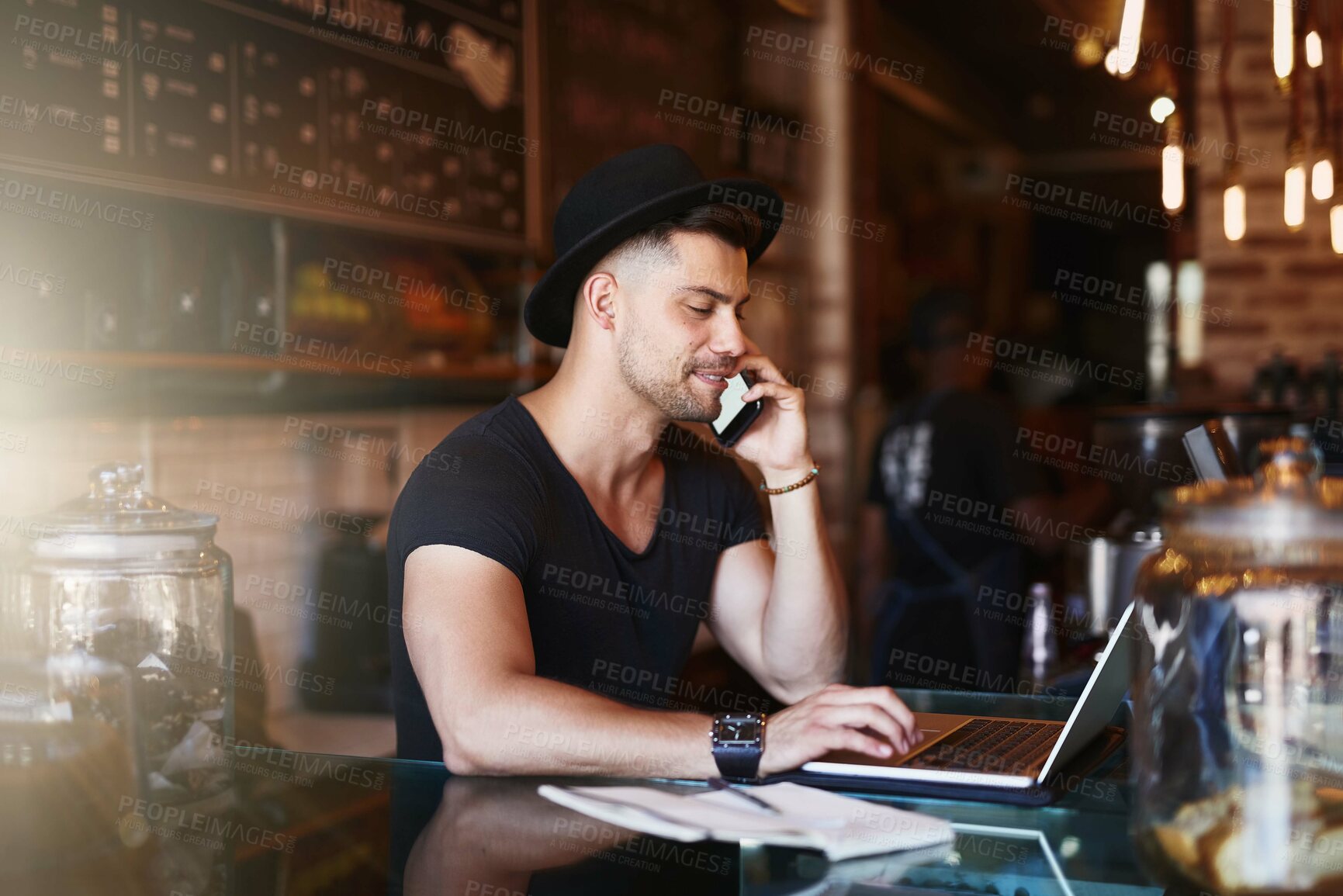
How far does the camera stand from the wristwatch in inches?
48.5

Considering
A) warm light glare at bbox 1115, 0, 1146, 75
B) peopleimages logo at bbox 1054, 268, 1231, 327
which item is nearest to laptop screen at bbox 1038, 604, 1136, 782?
warm light glare at bbox 1115, 0, 1146, 75

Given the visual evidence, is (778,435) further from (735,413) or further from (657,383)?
(657,383)

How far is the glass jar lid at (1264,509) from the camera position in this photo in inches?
31.3

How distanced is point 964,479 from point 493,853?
2.62 meters

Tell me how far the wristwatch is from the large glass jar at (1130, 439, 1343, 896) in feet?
1.39

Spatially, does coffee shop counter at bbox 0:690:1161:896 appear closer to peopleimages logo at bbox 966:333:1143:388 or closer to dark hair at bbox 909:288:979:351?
dark hair at bbox 909:288:979:351

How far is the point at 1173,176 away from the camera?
2.22 meters

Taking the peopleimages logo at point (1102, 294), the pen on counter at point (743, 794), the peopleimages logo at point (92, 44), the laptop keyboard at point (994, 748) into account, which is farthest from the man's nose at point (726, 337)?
the peopleimages logo at point (1102, 294)

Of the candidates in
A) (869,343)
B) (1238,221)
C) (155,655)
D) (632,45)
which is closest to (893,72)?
(869,343)

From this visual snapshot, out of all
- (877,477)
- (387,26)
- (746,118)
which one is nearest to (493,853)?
(387,26)

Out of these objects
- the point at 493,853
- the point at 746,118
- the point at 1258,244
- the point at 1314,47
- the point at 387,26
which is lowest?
the point at 493,853

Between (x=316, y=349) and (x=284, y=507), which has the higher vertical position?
(x=316, y=349)

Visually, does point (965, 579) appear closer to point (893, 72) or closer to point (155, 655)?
point (155, 655)

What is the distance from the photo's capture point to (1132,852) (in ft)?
3.25
